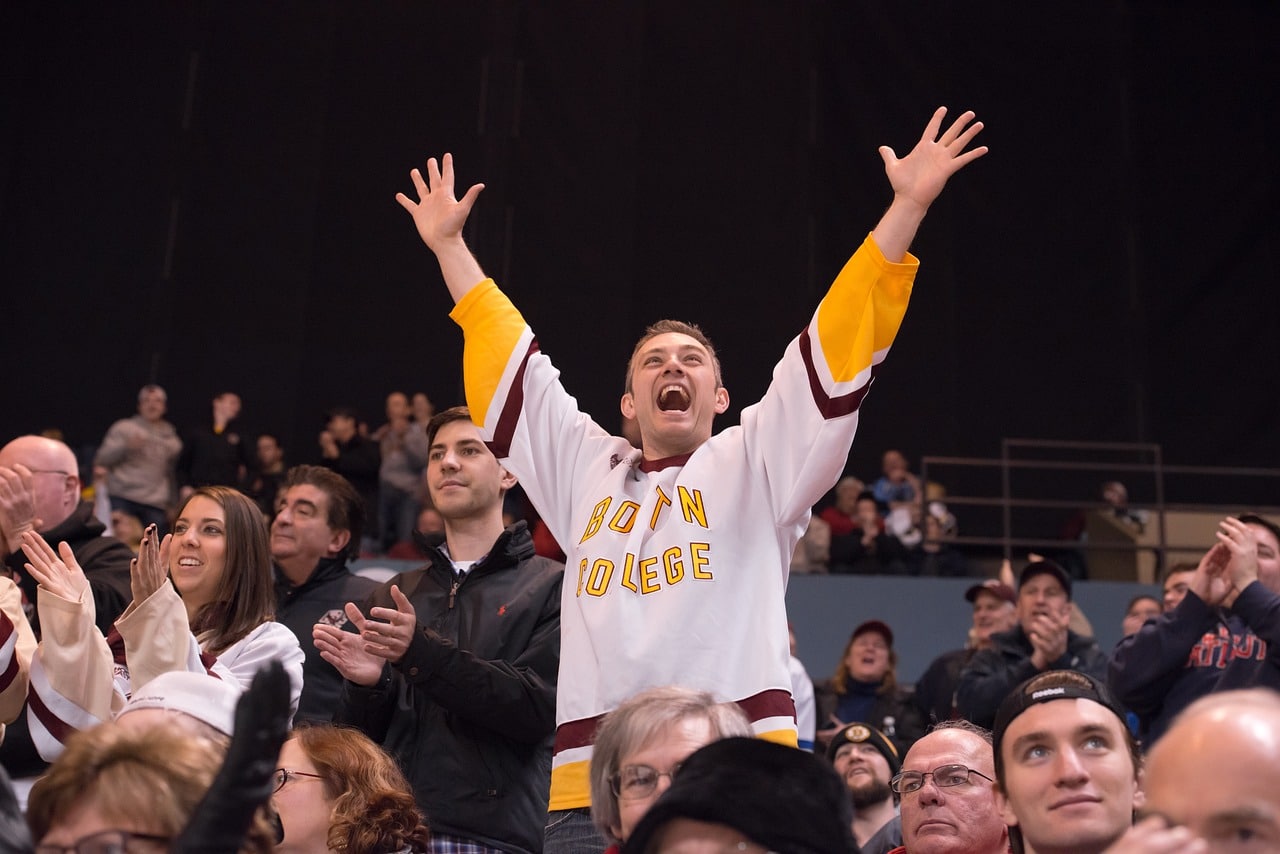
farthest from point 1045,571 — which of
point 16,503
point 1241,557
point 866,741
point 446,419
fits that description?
point 16,503

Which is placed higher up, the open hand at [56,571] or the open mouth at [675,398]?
the open mouth at [675,398]

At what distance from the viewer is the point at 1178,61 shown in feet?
44.6

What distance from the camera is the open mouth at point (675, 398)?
317 cm

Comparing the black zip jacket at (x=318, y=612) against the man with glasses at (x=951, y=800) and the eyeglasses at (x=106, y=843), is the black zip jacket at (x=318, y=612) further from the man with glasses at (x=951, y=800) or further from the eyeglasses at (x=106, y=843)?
the eyeglasses at (x=106, y=843)

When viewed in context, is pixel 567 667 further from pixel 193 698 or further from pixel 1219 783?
pixel 1219 783

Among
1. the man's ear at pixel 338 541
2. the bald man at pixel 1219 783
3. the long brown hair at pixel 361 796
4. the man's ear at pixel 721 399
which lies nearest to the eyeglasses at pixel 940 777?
the man's ear at pixel 721 399

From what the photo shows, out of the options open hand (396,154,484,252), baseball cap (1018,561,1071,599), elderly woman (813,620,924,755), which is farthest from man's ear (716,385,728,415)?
elderly woman (813,620,924,755)

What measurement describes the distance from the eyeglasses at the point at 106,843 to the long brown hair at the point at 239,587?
160cm

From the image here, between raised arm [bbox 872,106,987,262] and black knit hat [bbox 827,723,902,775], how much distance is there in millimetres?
2326

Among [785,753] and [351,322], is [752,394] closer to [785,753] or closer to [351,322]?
[351,322]

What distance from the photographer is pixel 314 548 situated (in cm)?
430

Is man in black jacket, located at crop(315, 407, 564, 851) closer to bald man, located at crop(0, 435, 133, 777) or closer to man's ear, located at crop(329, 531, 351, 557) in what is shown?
man's ear, located at crop(329, 531, 351, 557)

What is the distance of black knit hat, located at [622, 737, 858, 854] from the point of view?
1.95 meters

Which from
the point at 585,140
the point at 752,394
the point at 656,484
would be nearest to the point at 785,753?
the point at 656,484
